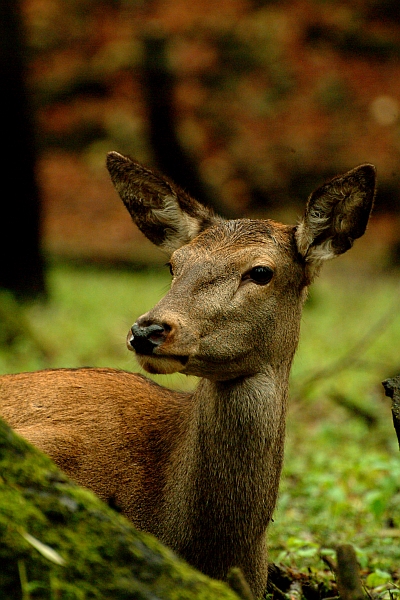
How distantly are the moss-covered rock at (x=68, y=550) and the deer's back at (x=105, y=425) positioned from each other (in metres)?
1.56

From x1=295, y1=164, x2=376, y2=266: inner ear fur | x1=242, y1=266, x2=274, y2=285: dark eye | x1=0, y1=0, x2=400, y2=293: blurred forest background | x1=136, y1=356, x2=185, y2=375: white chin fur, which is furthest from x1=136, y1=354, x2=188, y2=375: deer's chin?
x1=0, y1=0, x2=400, y2=293: blurred forest background

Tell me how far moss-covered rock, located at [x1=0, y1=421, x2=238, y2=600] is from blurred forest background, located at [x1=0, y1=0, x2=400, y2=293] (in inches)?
639

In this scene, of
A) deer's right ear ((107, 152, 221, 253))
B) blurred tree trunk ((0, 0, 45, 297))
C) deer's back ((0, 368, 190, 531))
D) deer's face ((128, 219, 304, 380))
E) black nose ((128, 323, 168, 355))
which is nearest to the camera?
black nose ((128, 323, 168, 355))

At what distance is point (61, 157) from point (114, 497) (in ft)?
68.6

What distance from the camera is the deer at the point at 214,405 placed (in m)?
4.49

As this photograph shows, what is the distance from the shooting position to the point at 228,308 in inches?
178

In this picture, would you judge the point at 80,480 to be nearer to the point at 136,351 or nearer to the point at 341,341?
the point at 136,351

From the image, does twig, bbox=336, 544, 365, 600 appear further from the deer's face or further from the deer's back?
the deer's back

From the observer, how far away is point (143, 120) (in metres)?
23.2

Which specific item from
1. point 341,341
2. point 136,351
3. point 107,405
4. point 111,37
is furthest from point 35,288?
point 111,37

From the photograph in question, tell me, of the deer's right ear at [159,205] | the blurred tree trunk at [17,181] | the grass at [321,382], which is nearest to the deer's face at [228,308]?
the deer's right ear at [159,205]

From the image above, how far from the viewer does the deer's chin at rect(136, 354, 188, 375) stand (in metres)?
4.10

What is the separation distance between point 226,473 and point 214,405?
36 cm

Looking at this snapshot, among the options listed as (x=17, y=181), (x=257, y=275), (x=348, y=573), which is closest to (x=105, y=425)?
(x=257, y=275)
